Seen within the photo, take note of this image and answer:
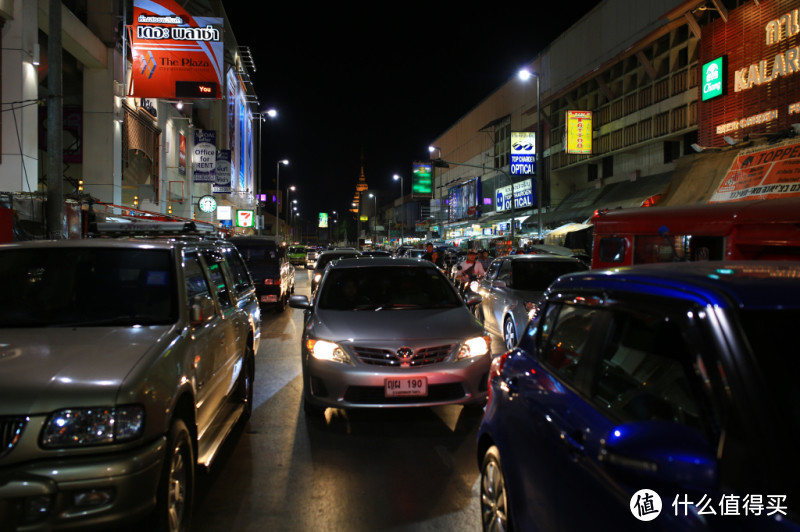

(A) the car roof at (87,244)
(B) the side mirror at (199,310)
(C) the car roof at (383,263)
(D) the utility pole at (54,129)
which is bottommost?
(B) the side mirror at (199,310)

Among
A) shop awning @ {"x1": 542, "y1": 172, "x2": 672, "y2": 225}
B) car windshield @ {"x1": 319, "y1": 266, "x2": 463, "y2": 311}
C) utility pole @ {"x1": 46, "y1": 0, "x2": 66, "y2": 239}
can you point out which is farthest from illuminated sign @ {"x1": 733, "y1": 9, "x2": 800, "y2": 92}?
utility pole @ {"x1": 46, "y1": 0, "x2": 66, "y2": 239}

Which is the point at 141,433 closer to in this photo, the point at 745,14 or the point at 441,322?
the point at 441,322

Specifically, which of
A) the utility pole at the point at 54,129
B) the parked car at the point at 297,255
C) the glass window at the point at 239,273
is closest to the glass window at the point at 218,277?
the glass window at the point at 239,273

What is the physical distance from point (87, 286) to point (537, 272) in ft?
27.0

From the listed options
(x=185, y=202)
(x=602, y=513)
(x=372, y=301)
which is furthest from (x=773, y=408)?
(x=185, y=202)

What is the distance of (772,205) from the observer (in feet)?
28.9

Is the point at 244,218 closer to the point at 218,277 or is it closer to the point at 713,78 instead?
the point at 713,78

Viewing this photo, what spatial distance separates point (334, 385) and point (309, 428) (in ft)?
2.39

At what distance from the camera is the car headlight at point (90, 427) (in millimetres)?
2787

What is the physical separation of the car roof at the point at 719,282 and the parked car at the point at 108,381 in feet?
7.72

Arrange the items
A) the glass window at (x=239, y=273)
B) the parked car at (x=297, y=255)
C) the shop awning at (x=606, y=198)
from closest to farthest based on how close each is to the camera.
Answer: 1. the glass window at (x=239, y=273)
2. the shop awning at (x=606, y=198)
3. the parked car at (x=297, y=255)

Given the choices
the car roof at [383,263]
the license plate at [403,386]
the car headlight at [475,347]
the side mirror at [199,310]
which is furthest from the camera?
the car roof at [383,263]

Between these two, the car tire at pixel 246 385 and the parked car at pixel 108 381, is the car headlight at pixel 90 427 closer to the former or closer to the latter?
the parked car at pixel 108 381

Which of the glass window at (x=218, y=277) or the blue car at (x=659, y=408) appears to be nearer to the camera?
the blue car at (x=659, y=408)
